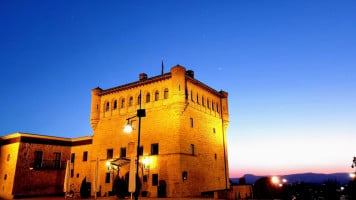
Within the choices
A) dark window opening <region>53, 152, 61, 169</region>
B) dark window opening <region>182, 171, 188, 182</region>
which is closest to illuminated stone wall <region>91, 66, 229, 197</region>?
dark window opening <region>182, 171, 188, 182</region>

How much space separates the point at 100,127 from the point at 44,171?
905 cm

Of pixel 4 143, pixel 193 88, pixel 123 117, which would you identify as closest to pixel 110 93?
pixel 123 117

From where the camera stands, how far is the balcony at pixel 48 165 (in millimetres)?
33688

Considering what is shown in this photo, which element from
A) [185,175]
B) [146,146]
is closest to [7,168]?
[146,146]

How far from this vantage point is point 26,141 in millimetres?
33375

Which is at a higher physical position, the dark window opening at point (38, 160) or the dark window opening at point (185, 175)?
the dark window opening at point (38, 160)

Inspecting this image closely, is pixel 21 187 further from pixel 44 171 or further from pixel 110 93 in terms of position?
pixel 110 93

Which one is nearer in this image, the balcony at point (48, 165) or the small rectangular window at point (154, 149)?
the small rectangular window at point (154, 149)

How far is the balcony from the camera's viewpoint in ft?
111

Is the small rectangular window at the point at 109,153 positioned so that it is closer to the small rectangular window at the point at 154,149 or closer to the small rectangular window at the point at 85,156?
the small rectangular window at the point at 85,156

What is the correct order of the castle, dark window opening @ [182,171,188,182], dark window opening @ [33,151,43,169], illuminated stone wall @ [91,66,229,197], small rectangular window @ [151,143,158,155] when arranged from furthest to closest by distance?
dark window opening @ [33,151,43,169] → small rectangular window @ [151,143,158,155] → the castle → illuminated stone wall @ [91,66,229,197] → dark window opening @ [182,171,188,182]

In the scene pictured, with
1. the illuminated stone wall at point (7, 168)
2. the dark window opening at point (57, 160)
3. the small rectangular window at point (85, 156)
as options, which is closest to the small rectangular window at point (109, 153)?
the small rectangular window at point (85, 156)

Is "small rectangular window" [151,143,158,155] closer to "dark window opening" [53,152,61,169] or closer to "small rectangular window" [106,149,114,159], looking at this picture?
"small rectangular window" [106,149,114,159]

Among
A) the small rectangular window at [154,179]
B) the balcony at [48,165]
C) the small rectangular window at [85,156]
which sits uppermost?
the small rectangular window at [85,156]
